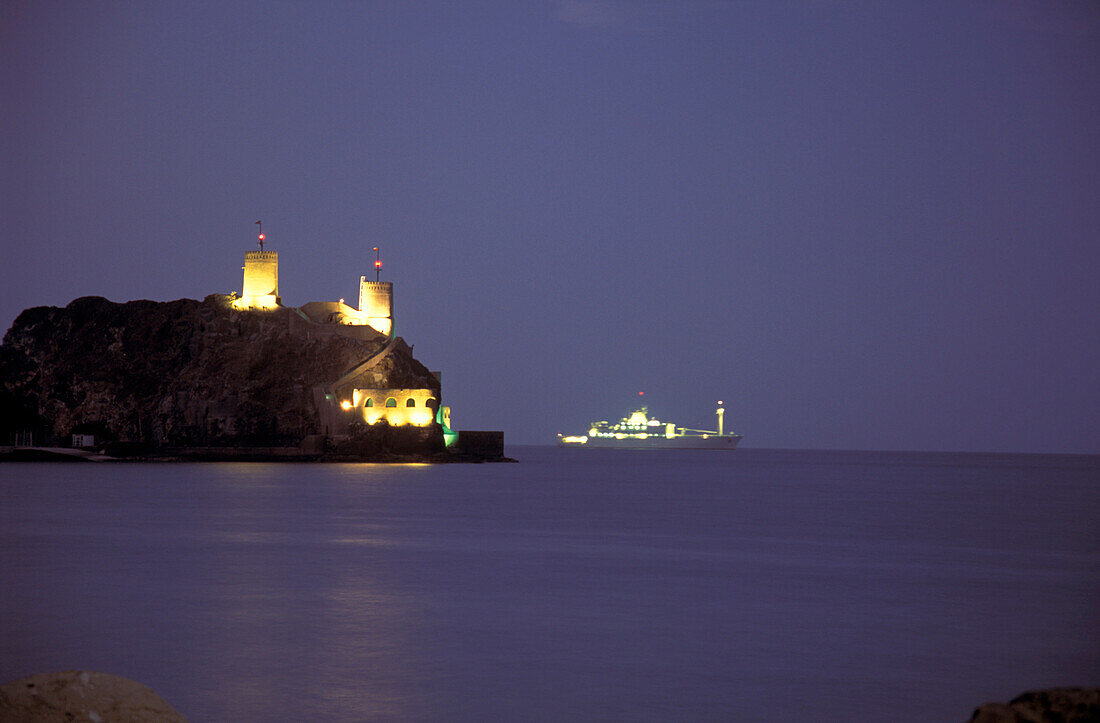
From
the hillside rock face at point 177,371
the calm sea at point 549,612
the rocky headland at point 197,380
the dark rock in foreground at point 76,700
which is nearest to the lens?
the dark rock in foreground at point 76,700

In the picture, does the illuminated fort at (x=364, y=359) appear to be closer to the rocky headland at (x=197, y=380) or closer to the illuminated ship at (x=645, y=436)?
the rocky headland at (x=197, y=380)

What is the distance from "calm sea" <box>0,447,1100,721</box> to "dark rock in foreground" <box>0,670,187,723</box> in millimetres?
3406

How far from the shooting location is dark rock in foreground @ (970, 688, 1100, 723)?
4.89 meters

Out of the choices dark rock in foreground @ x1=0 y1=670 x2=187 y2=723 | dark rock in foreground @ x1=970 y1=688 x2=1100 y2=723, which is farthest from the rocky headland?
dark rock in foreground @ x1=970 y1=688 x2=1100 y2=723

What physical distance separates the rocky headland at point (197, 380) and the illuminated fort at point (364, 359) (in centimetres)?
31

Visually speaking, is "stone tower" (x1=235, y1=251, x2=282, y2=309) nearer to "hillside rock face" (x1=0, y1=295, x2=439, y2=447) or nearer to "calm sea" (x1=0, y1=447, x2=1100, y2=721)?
"hillside rock face" (x1=0, y1=295, x2=439, y2=447)

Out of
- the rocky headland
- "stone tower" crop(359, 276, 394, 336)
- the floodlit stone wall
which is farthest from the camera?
"stone tower" crop(359, 276, 394, 336)

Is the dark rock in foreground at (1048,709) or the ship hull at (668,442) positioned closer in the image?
the dark rock in foreground at (1048,709)

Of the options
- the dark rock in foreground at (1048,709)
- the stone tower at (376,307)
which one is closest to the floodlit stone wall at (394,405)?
the stone tower at (376,307)

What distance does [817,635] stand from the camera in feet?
43.5

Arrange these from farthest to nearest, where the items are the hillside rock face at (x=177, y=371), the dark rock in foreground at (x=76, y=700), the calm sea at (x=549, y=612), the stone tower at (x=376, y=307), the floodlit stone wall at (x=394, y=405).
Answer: the stone tower at (x=376, y=307), the hillside rock face at (x=177, y=371), the floodlit stone wall at (x=394, y=405), the calm sea at (x=549, y=612), the dark rock in foreground at (x=76, y=700)

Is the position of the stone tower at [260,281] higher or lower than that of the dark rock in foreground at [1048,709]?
higher

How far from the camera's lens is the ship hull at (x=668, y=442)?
17888cm

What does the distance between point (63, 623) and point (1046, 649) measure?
43.0 ft
